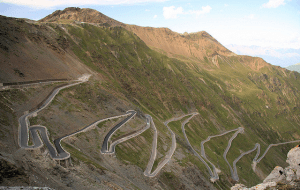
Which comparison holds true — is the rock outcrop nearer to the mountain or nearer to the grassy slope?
the mountain

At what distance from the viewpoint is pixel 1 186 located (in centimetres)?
2531

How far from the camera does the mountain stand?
42.7 meters

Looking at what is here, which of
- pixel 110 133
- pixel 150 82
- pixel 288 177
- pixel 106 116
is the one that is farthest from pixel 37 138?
pixel 150 82

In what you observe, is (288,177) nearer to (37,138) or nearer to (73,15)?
(37,138)

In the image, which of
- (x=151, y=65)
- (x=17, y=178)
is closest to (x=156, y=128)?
(x=17, y=178)

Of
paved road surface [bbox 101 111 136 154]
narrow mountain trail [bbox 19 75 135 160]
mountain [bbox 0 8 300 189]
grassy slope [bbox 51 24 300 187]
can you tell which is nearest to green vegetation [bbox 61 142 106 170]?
mountain [bbox 0 8 300 189]

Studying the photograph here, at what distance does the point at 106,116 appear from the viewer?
82250 mm

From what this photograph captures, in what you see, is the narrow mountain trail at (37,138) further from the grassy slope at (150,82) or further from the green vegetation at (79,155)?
the grassy slope at (150,82)

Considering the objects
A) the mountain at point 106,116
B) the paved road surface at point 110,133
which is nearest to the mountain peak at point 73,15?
the mountain at point 106,116

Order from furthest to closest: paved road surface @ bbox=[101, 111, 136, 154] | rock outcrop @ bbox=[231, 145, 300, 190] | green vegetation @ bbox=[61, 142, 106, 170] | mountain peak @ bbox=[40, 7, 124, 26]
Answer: mountain peak @ bbox=[40, 7, 124, 26]
paved road surface @ bbox=[101, 111, 136, 154]
green vegetation @ bbox=[61, 142, 106, 170]
rock outcrop @ bbox=[231, 145, 300, 190]

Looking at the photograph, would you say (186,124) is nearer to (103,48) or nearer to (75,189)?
(103,48)

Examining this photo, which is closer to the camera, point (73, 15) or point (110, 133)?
point (110, 133)

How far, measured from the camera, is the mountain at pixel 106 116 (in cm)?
4272

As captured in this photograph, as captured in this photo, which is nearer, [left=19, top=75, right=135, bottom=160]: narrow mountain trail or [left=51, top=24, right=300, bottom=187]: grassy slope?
[left=19, top=75, right=135, bottom=160]: narrow mountain trail
